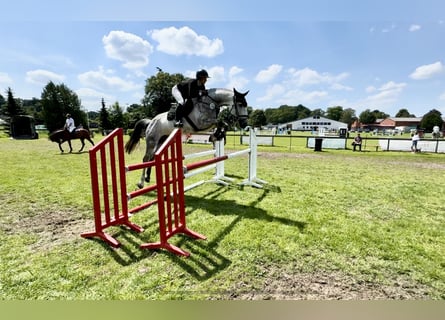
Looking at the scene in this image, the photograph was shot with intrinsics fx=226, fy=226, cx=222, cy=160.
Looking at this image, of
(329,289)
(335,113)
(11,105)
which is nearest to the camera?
(329,289)

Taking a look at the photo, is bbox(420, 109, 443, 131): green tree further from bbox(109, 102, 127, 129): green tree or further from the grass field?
the grass field

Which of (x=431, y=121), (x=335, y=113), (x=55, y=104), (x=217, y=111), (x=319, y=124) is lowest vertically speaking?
(x=217, y=111)

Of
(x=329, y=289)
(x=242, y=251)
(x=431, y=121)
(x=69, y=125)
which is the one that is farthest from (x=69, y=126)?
(x=431, y=121)

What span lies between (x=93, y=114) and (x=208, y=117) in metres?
116

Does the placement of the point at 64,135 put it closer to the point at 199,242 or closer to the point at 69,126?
the point at 69,126

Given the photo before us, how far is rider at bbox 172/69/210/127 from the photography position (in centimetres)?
399

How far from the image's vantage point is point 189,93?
3.99m

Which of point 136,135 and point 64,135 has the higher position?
point 136,135

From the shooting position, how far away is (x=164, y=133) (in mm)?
4551

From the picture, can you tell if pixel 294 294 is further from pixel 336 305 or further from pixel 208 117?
pixel 208 117

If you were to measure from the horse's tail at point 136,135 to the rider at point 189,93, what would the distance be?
1563 mm

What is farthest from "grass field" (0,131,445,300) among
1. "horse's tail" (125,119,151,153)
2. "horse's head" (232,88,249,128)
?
"horse's head" (232,88,249,128)

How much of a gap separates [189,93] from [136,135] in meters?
1.96

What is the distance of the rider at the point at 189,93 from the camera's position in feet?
13.1
